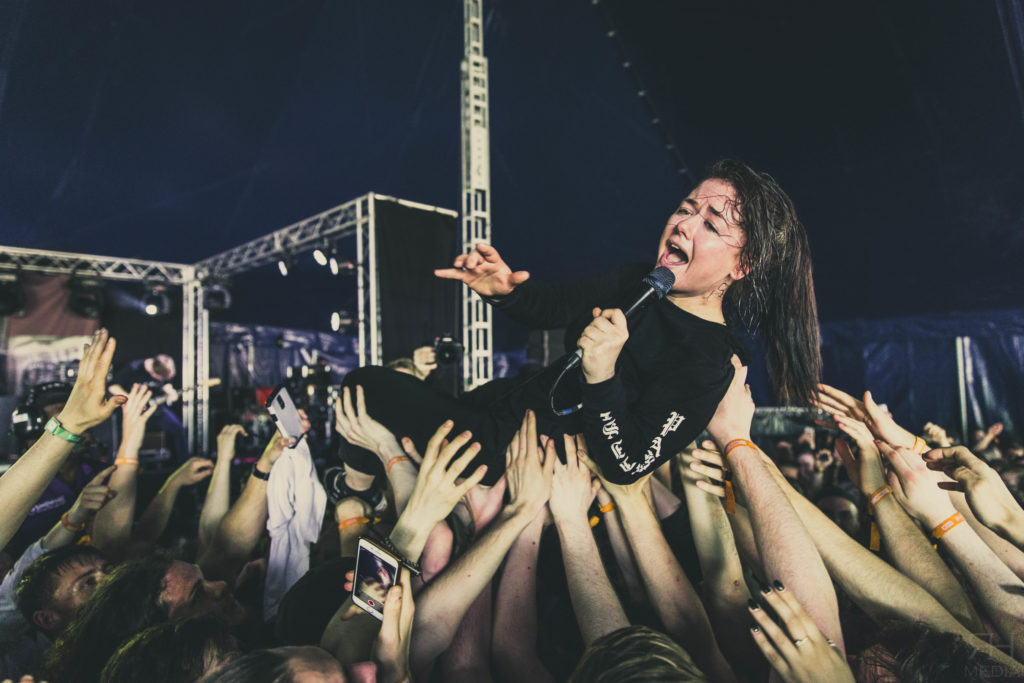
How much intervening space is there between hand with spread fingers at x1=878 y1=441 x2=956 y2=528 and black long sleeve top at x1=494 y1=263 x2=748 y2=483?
545mm

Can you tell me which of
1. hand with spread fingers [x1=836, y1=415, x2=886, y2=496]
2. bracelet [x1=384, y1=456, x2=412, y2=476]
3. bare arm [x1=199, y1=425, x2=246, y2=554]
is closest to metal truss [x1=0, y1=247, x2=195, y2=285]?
bare arm [x1=199, y1=425, x2=246, y2=554]

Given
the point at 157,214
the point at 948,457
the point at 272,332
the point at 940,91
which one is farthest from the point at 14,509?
the point at 272,332

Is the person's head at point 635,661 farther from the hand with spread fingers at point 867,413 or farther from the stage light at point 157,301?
the stage light at point 157,301

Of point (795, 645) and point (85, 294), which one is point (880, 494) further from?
point (85, 294)

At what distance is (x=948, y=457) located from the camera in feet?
4.60

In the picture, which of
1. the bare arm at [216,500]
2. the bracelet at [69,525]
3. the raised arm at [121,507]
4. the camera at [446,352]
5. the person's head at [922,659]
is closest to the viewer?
the person's head at [922,659]

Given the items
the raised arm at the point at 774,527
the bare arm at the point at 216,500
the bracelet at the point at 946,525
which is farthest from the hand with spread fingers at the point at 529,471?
the bare arm at the point at 216,500

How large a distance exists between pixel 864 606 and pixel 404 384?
1720 mm

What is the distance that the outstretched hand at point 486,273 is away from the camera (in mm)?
1884

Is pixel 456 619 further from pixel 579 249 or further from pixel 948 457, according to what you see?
pixel 579 249

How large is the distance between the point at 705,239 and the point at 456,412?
45.6 inches

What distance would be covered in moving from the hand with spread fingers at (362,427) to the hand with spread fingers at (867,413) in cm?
171

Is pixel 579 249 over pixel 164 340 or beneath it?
over

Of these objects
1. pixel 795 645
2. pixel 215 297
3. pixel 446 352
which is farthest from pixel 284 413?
pixel 215 297
